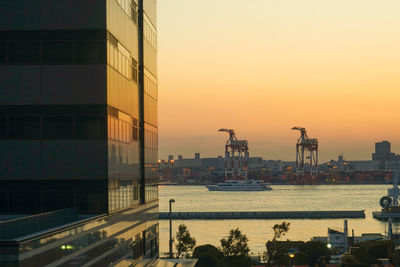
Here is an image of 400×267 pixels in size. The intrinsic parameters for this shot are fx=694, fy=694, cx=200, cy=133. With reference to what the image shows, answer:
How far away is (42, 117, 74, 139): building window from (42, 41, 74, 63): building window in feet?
8.45

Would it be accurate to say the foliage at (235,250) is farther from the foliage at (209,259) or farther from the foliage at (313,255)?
the foliage at (313,255)

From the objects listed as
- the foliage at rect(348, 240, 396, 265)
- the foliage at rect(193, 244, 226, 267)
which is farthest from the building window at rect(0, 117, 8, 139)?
the foliage at rect(348, 240, 396, 265)

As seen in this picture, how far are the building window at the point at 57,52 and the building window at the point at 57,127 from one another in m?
2.58

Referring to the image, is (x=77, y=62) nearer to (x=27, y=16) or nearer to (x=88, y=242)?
(x=27, y=16)

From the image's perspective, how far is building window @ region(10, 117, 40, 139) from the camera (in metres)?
30.1

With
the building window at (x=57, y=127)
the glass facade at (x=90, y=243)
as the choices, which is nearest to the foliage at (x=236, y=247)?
the glass facade at (x=90, y=243)

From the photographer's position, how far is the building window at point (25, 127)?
3009 centimetres

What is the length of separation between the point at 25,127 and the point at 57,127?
4.49ft

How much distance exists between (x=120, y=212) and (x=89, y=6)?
981cm

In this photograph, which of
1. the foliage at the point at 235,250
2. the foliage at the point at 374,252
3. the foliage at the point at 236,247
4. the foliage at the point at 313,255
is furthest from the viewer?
the foliage at the point at 313,255

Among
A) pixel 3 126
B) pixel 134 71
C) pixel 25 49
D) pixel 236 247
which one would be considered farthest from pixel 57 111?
pixel 236 247

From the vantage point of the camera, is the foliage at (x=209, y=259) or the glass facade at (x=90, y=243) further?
the foliage at (x=209, y=259)

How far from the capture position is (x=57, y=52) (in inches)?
1201

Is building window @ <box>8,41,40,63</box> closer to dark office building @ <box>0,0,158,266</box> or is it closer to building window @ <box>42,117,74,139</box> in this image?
dark office building @ <box>0,0,158,266</box>
